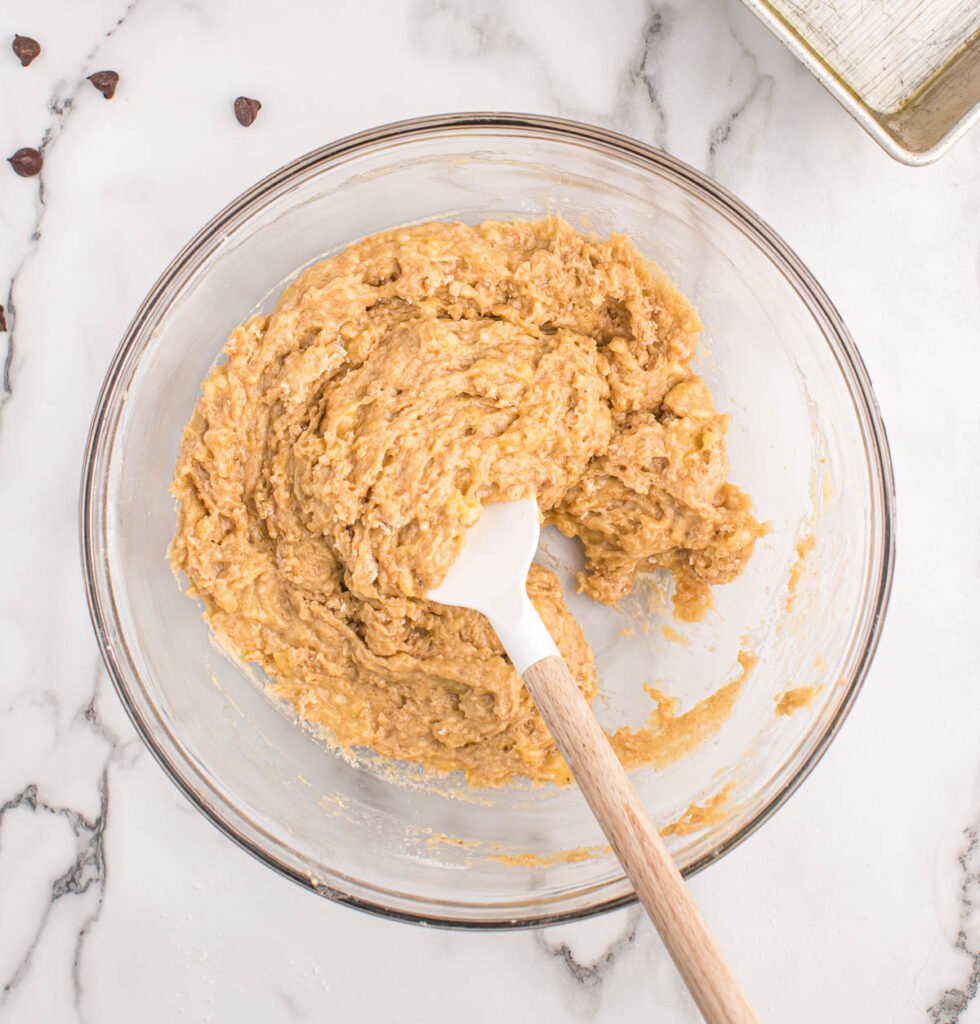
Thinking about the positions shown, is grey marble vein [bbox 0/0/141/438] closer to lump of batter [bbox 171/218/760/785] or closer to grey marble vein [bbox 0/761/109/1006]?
lump of batter [bbox 171/218/760/785]

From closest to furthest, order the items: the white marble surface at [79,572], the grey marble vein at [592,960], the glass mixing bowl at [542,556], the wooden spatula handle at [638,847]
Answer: the wooden spatula handle at [638,847] → the glass mixing bowl at [542,556] → the white marble surface at [79,572] → the grey marble vein at [592,960]

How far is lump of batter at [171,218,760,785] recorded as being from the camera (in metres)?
2.10

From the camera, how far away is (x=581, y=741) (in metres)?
1.92

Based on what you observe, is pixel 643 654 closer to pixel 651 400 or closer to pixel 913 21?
pixel 651 400

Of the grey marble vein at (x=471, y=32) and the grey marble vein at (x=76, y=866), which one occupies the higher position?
the grey marble vein at (x=471, y=32)

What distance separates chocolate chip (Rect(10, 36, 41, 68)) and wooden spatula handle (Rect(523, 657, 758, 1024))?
1.92 metres

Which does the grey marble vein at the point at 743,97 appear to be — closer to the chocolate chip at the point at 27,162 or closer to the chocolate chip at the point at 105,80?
the chocolate chip at the point at 105,80

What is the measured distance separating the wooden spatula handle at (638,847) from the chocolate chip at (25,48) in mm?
1922

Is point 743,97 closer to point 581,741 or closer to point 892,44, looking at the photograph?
point 892,44

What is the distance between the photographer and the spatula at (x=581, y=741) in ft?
5.82

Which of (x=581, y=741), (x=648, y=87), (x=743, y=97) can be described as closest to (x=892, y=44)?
(x=743, y=97)

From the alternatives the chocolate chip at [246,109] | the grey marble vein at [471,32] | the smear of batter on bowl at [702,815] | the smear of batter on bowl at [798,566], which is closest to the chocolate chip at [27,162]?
the chocolate chip at [246,109]

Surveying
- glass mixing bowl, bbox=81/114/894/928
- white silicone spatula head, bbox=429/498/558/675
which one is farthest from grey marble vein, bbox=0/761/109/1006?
white silicone spatula head, bbox=429/498/558/675

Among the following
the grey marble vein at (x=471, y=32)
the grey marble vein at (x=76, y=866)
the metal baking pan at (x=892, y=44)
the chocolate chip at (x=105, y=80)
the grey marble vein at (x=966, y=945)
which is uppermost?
the metal baking pan at (x=892, y=44)
